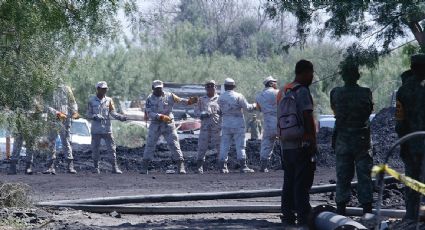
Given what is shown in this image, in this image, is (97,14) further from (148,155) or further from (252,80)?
(252,80)

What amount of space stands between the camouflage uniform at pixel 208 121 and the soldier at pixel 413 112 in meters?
13.0

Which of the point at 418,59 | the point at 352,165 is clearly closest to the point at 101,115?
the point at 352,165

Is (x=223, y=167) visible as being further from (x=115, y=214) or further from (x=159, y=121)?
(x=115, y=214)

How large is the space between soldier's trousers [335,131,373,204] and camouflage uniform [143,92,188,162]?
11.1 meters

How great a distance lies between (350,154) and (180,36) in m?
59.6

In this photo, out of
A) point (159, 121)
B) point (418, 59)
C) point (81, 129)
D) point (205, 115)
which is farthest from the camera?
point (81, 129)

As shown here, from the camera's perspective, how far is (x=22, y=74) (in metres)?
14.5

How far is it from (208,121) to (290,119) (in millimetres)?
12434

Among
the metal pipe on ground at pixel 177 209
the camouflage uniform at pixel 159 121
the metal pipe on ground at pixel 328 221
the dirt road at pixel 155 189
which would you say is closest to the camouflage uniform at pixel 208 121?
the camouflage uniform at pixel 159 121

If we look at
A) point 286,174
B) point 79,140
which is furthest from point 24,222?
point 79,140

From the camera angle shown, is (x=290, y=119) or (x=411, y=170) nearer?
(x=411, y=170)

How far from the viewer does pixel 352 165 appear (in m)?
13.9

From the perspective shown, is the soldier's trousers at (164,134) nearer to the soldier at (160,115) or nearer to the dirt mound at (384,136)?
the soldier at (160,115)

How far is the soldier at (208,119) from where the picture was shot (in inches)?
1008
